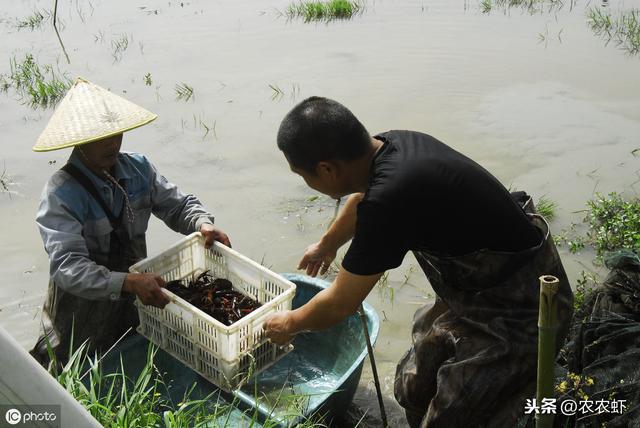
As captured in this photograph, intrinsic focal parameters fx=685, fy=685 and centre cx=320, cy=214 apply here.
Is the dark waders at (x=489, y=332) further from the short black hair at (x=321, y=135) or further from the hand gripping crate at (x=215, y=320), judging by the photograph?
the hand gripping crate at (x=215, y=320)

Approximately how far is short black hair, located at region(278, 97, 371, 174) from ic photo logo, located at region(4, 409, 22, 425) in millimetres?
1480

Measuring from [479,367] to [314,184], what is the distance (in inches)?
35.5

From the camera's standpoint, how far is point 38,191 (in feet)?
19.2

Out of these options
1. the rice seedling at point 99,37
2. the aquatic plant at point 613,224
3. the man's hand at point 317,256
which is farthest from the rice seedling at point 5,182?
the aquatic plant at point 613,224

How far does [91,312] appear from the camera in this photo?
10.4 feet

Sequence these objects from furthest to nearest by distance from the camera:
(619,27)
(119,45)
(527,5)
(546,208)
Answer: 1. (527,5)
2. (119,45)
3. (619,27)
4. (546,208)

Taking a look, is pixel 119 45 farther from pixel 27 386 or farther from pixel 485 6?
pixel 27 386

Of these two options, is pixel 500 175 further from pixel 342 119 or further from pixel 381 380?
pixel 342 119

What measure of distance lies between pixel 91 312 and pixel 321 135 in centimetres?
150

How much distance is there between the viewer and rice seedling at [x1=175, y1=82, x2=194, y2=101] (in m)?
7.68

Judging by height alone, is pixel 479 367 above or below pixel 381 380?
above

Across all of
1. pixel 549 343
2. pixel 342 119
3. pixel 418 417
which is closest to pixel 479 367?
pixel 418 417

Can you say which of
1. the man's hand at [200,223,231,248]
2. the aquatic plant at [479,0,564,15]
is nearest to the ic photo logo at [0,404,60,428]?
the man's hand at [200,223,231,248]

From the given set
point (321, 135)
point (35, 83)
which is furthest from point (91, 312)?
point (35, 83)
